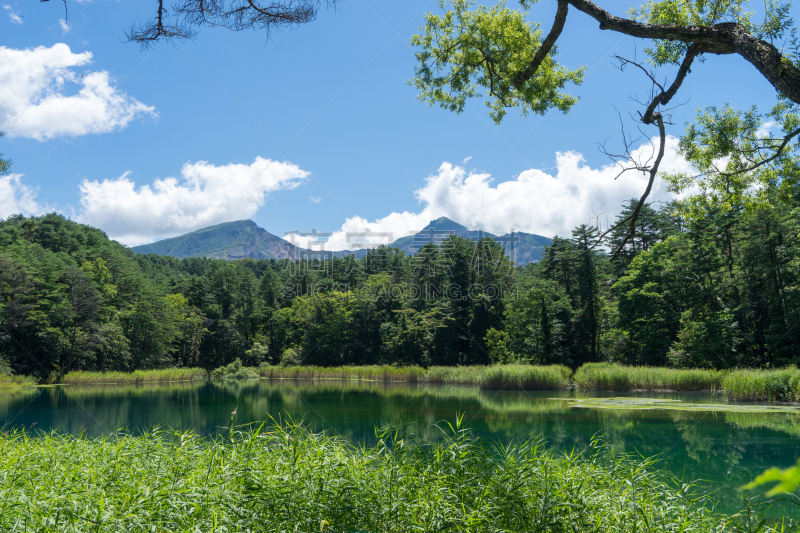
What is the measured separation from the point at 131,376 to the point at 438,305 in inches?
837

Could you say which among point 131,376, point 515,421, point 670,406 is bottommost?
point 131,376

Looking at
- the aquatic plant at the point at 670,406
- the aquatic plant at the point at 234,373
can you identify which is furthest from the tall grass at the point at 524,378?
the aquatic plant at the point at 234,373

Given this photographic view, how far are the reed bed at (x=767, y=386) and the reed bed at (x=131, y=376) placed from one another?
32706mm

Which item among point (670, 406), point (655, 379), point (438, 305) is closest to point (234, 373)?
point (438, 305)

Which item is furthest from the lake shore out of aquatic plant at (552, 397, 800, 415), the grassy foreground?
the grassy foreground

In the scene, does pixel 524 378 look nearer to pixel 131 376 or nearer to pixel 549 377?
pixel 549 377

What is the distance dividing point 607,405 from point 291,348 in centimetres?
3332

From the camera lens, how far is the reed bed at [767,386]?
49.1 ft

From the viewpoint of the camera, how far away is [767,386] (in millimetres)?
15430

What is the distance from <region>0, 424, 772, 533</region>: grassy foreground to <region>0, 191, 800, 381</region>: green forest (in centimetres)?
1396

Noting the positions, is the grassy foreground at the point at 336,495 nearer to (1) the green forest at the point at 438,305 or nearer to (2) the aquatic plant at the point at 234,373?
(1) the green forest at the point at 438,305

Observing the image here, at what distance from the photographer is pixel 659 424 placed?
1237cm

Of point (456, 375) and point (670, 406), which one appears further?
point (456, 375)

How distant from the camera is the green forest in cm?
→ 2298
